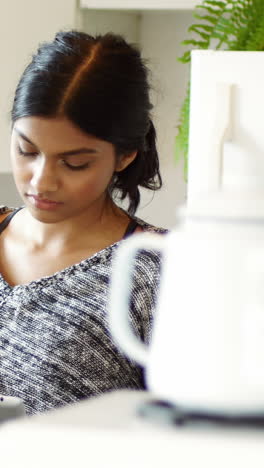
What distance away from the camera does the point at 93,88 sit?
154 cm

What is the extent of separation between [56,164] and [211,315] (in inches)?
38.8

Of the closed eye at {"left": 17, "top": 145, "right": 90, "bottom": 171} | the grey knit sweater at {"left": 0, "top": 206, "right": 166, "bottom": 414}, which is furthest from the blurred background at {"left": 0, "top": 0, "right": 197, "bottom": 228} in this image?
the closed eye at {"left": 17, "top": 145, "right": 90, "bottom": 171}

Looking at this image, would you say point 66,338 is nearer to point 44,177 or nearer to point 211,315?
point 44,177

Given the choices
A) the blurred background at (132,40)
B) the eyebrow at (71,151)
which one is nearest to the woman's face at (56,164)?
the eyebrow at (71,151)

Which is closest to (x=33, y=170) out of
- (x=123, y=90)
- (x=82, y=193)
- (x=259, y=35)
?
(x=82, y=193)

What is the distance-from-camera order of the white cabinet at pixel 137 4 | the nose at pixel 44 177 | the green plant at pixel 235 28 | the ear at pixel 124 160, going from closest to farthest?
1. the nose at pixel 44 177
2. the ear at pixel 124 160
3. the green plant at pixel 235 28
4. the white cabinet at pixel 137 4

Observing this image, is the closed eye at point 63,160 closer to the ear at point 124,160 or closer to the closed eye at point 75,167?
the closed eye at point 75,167

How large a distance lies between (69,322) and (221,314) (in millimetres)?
1084

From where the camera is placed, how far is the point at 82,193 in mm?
1513

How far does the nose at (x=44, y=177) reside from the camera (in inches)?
A: 56.8

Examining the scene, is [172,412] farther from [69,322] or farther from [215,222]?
[69,322]

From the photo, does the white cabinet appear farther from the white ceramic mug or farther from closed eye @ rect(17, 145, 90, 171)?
the white ceramic mug

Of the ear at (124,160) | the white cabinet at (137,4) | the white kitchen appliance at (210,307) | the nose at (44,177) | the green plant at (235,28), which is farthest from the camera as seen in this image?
the white cabinet at (137,4)

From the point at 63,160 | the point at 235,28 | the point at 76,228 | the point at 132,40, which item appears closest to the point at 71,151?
the point at 63,160
